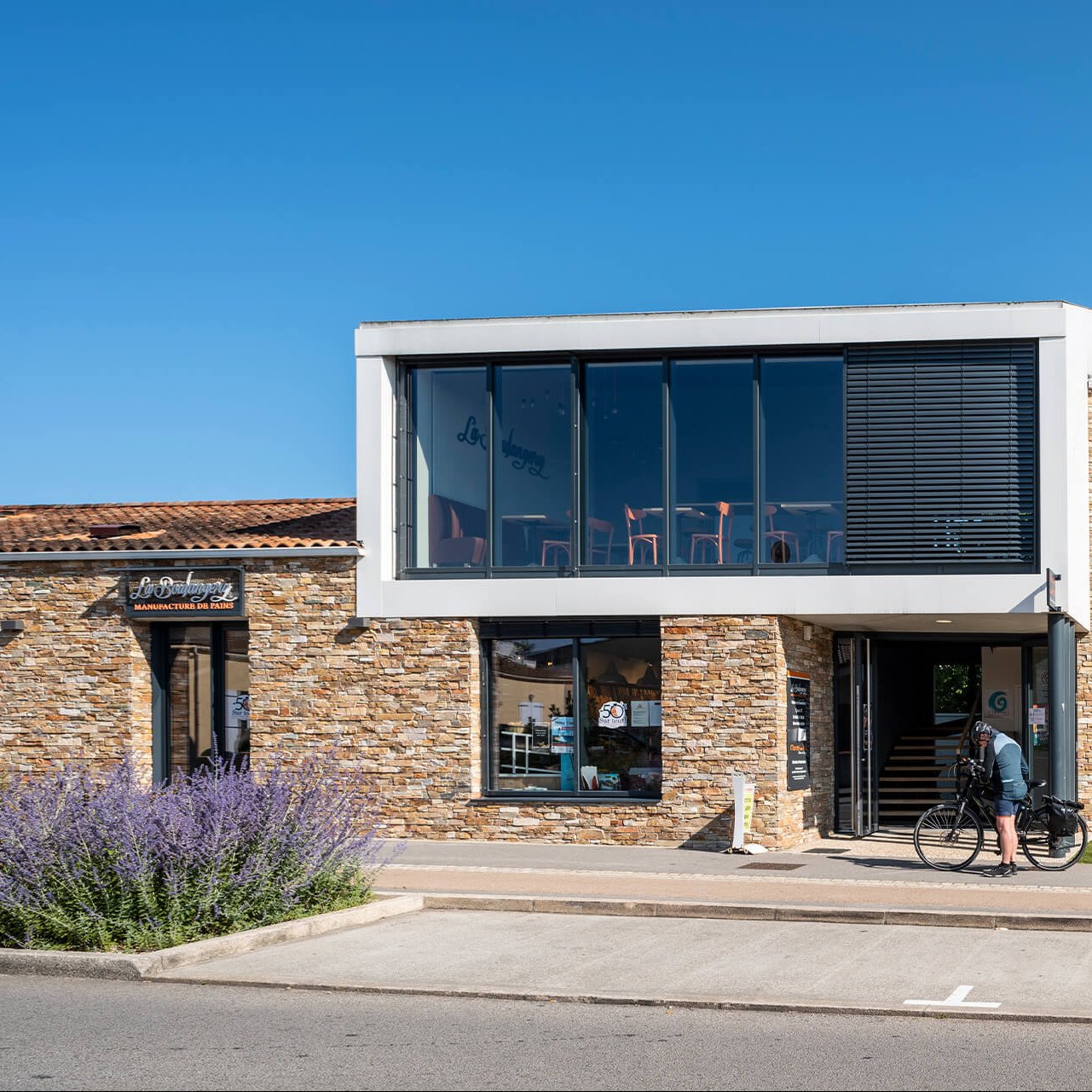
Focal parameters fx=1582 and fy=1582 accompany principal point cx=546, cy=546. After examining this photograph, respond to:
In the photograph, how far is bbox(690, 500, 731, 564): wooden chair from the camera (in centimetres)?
1972

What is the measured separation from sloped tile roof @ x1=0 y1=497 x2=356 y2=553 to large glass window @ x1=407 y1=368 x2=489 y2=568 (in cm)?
109

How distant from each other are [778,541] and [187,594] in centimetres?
766

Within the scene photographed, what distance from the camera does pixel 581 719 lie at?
1992 centimetres

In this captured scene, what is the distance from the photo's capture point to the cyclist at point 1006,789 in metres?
16.3

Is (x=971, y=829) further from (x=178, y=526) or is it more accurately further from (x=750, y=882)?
(x=178, y=526)

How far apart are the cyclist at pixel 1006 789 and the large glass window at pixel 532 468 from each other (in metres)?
6.01

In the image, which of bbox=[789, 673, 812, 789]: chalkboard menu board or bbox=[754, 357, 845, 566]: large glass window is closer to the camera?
bbox=[754, 357, 845, 566]: large glass window

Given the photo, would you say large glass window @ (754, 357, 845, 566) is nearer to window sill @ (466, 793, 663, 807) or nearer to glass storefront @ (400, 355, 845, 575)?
glass storefront @ (400, 355, 845, 575)

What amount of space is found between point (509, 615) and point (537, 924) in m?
7.16

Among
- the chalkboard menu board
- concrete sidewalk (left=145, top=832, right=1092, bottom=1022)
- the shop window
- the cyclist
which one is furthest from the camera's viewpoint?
the shop window

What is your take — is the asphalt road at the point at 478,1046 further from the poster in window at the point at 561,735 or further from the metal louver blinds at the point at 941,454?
the metal louver blinds at the point at 941,454

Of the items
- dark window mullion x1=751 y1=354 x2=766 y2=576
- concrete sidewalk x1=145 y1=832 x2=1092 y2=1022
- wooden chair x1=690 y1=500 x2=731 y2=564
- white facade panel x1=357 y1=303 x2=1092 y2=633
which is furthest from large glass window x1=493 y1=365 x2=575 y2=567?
concrete sidewalk x1=145 y1=832 x2=1092 y2=1022

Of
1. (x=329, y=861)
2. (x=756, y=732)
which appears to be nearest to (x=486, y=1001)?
(x=329, y=861)

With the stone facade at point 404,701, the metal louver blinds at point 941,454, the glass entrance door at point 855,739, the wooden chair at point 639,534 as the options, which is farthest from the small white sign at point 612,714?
the glass entrance door at point 855,739
